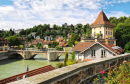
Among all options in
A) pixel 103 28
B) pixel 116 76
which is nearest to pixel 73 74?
pixel 116 76

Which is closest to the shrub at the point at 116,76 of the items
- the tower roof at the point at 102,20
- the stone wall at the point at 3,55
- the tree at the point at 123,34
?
the tower roof at the point at 102,20

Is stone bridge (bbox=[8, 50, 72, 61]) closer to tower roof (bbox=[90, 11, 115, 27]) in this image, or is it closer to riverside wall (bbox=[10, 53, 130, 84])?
tower roof (bbox=[90, 11, 115, 27])

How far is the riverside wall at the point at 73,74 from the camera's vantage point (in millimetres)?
2500

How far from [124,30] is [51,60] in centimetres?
2403

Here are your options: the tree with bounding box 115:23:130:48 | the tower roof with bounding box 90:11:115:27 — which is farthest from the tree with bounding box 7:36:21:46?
the tree with bounding box 115:23:130:48

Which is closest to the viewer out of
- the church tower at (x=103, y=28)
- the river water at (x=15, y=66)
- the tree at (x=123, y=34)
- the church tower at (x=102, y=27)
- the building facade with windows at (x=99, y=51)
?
the building facade with windows at (x=99, y=51)

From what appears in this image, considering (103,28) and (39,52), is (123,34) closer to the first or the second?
(103,28)

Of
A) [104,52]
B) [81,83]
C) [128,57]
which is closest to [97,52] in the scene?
[104,52]

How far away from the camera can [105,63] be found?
4879 mm

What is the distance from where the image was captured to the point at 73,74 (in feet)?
11.0

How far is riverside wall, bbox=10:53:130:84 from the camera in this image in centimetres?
250

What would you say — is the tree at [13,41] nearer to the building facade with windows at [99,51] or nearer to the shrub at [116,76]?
the building facade with windows at [99,51]

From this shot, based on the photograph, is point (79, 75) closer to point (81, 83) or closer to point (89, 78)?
point (81, 83)

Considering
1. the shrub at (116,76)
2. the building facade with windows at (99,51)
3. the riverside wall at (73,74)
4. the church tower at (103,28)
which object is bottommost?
the building facade with windows at (99,51)
